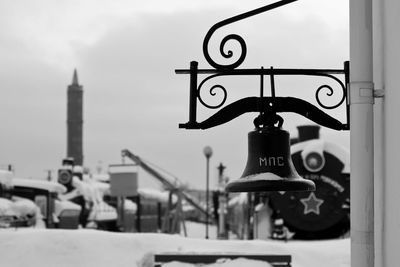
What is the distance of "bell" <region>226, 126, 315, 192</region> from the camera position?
11.2ft

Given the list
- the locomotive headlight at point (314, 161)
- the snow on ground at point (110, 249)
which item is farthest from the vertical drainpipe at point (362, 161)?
the locomotive headlight at point (314, 161)

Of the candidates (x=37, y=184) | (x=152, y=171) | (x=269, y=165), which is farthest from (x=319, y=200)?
(x=152, y=171)

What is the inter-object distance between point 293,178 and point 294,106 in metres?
0.37

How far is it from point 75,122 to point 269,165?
71.4m

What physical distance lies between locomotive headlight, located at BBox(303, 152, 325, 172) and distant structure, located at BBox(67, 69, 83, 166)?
5388 cm

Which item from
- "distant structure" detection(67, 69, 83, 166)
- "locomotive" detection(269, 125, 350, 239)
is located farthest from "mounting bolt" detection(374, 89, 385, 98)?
"distant structure" detection(67, 69, 83, 166)

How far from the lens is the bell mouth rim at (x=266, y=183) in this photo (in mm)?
3377

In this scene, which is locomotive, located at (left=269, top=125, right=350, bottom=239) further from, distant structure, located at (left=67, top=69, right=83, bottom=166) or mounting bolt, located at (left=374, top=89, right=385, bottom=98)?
distant structure, located at (left=67, top=69, right=83, bottom=166)

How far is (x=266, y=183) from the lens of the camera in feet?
11.1

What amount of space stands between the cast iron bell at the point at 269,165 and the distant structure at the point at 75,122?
225ft

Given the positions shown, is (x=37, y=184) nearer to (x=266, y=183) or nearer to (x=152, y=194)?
(x=152, y=194)

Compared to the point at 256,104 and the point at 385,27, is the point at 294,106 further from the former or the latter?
the point at 385,27

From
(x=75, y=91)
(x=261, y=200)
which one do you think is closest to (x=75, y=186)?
(x=261, y=200)

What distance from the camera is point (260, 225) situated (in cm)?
2012
